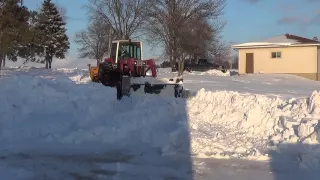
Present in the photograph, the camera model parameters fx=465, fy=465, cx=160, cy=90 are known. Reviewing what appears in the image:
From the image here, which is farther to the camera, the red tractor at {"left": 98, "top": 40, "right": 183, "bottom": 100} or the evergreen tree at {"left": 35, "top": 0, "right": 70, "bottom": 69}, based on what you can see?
the evergreen tree at {"left": 35, "top": 0, "right": 70, "bottom": 69}

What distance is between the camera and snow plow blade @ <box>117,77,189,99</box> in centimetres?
1584

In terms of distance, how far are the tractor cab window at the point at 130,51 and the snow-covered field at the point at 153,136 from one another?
587 centimetres

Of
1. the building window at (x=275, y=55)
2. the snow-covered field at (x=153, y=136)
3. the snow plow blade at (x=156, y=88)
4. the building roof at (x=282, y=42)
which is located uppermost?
the building roof at (x=282, y=42)

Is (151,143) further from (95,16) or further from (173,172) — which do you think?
(95,16)

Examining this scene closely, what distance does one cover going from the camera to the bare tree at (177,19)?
152ft

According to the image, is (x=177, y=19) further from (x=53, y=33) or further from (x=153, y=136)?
(x=153, y=136)

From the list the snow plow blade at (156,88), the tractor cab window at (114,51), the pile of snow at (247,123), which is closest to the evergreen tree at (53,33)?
the tractor cab window at (114,51)

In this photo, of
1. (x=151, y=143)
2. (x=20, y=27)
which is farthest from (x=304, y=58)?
(x=151, y=143)

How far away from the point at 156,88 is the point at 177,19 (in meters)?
30.5

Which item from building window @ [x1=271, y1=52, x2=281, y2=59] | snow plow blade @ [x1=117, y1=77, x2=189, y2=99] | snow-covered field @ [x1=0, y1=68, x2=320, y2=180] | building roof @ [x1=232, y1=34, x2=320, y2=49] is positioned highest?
building roof @ [x1=232, y1=34, x2=320, y2=49]

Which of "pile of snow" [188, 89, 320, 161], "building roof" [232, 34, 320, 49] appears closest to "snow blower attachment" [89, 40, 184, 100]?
"pile of snow" [188, 89, 320, 161]

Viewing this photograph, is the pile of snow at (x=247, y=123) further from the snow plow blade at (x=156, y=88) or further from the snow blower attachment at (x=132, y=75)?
the snow blower attachment at (x=132, y=75)

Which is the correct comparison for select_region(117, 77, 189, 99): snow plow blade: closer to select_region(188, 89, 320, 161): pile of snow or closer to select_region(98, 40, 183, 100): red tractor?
select_region(98, 40, 183, 100): red tractor

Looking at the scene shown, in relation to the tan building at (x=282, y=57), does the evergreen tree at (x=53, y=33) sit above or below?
above
